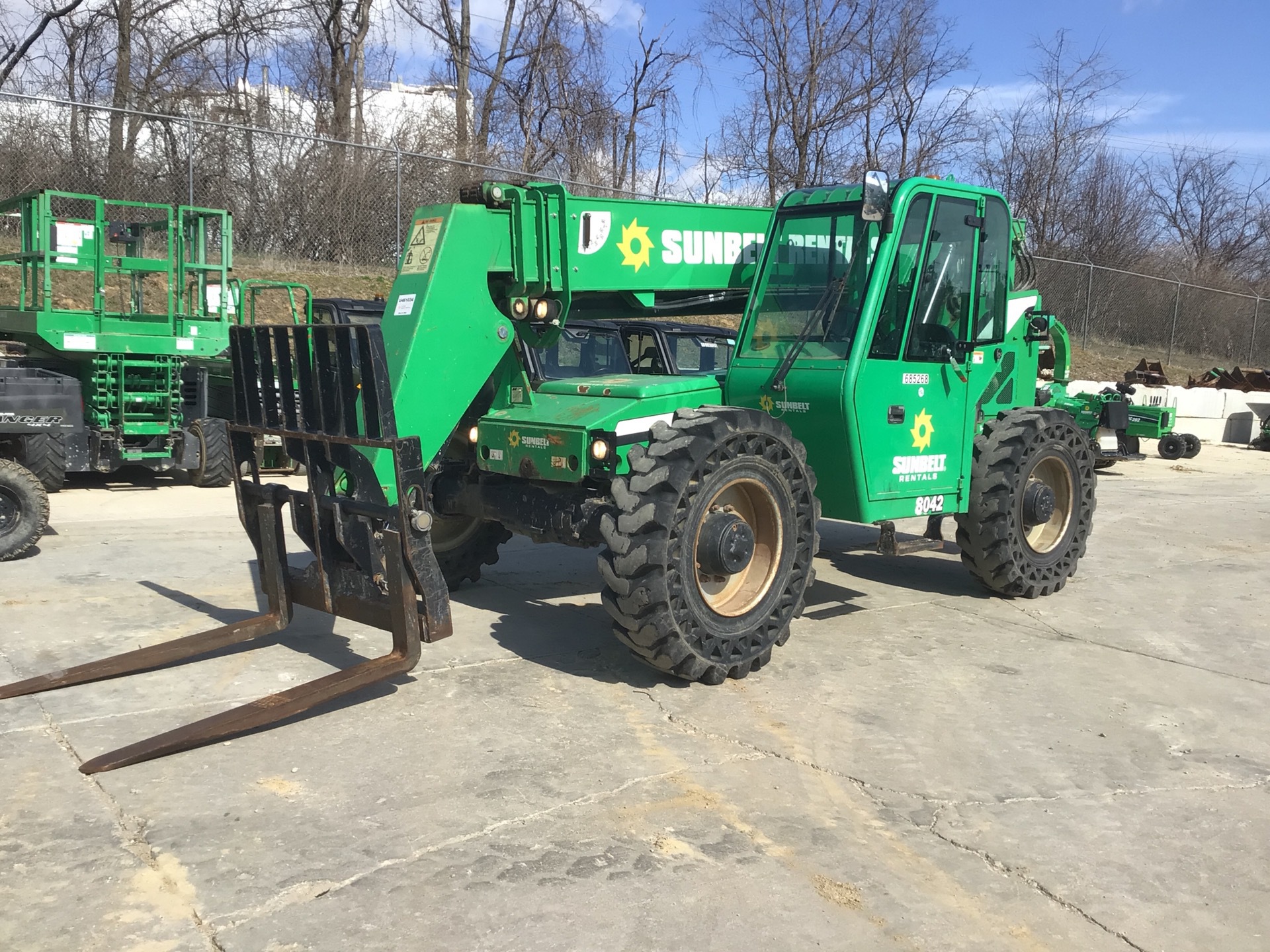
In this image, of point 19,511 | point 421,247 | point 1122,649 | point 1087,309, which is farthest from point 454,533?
point 1087,309

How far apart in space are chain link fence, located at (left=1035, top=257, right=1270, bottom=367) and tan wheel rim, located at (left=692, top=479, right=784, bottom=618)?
64.7 feet

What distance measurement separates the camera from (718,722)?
5156 mm

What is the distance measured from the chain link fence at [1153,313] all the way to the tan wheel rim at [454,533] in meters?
19.3

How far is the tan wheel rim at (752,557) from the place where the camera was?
578cm

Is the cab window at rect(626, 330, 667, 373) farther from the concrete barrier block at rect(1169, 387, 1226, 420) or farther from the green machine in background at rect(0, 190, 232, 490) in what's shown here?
the concrete barrier block at rect(1169, 387, 1226, 420)

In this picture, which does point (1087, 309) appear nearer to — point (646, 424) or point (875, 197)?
point (875, 197)

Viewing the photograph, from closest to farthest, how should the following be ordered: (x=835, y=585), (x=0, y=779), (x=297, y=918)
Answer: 1. (x=297, y=918)
2. (x=0, y=779)
3. (x=835, y=585)

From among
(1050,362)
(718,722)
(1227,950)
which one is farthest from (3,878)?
(1050,362)

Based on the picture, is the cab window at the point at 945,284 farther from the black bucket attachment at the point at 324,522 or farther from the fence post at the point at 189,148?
the fence post at the point at 189,148

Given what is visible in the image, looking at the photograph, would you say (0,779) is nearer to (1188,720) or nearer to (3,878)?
(3,878)

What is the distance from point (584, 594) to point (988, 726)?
120 inches

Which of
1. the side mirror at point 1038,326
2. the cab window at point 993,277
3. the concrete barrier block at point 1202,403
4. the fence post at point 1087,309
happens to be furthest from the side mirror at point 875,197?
the fence post at point 1087,309

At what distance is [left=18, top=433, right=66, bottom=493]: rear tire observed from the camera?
371 inches

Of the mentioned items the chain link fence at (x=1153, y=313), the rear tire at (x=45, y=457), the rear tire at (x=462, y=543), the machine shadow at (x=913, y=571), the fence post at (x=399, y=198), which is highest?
the fence post at (x=399, y=198)
